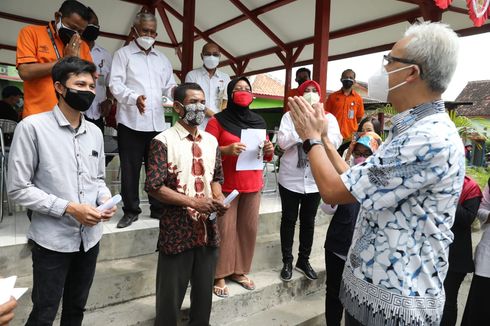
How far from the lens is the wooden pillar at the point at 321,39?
4.55 m

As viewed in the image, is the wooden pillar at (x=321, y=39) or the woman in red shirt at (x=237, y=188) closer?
the woman in red shirt at (x=237, y=188)

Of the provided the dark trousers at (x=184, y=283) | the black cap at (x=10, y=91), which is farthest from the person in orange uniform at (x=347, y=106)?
the black cap at (x=10, y=91)

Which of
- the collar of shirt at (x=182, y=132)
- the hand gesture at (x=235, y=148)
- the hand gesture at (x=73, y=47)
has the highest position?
the hand gesture at (x=73, y=47)

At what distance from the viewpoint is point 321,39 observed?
4.58 meters

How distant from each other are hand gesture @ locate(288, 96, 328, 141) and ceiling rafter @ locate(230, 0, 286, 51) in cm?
554

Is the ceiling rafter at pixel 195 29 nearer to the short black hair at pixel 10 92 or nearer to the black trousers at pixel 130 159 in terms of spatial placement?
the short black hair at pixel 10 92

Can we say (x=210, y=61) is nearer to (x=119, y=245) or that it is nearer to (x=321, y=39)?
(x=321, y=39)

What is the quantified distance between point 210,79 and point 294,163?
4.82 feet

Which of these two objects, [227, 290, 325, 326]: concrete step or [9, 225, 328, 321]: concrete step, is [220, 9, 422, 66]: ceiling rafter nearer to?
[227, 290, 325, 326]: concrete step

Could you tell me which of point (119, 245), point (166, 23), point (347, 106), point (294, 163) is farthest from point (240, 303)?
point (166, 23)

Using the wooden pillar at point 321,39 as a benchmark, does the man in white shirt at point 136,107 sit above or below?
below

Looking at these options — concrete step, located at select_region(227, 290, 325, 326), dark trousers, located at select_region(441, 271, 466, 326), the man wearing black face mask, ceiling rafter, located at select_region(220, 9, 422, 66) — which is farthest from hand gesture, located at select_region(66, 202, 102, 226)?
ceiling rafter, located at select_region(220, 9, 422, 66)

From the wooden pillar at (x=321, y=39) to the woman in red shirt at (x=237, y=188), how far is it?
2.01 m

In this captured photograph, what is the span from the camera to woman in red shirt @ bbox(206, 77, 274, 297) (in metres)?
2.84
